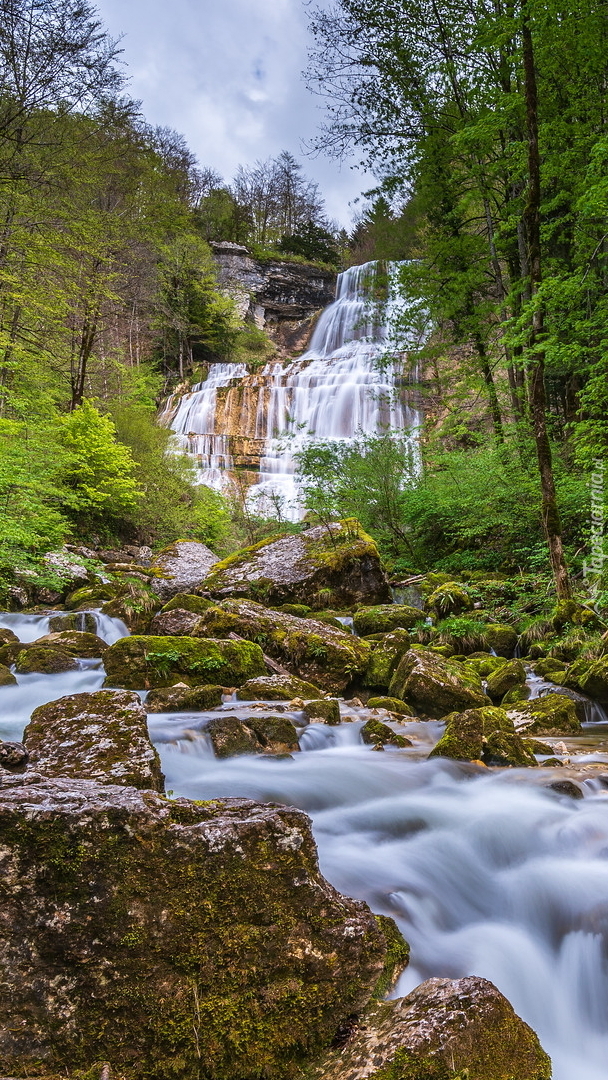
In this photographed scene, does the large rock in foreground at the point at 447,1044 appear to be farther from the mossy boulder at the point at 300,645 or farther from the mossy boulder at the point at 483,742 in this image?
the mossy boulder at the point at 300,645

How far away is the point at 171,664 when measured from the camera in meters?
6.55

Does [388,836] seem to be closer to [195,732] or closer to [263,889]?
[195,732]

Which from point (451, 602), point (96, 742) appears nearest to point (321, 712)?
point (96, 742)

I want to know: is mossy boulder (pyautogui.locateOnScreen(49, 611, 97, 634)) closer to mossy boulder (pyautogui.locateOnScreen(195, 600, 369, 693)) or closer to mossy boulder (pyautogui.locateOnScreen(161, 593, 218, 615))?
mossy boulder (pyautogui.locateOnScreen(161, 593, 218, 615))

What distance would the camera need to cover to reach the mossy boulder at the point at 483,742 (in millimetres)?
4504

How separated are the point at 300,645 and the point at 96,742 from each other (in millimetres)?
4675

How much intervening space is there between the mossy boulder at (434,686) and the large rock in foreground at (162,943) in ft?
14.7

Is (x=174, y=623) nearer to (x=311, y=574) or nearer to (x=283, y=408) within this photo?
(x=311, y=574)

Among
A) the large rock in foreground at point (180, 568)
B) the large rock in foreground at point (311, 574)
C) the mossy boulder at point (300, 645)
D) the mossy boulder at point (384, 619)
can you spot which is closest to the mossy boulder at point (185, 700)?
the mossy boulder at point (300, 645)

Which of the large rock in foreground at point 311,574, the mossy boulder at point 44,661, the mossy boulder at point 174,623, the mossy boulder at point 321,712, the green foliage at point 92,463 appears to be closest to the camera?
the mossy boulder at point 321,712

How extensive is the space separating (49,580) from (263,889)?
9094 mm

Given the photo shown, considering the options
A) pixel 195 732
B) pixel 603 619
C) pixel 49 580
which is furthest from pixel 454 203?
pixel 195 732

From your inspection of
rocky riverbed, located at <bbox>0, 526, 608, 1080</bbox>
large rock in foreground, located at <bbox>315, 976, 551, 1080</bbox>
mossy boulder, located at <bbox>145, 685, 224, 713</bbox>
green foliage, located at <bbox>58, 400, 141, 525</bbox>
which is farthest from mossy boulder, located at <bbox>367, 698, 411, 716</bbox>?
green foliage, located at <bbox>58, 400, 141, 525</bbox>

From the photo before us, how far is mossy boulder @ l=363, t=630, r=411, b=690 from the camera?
7328 millimetres
